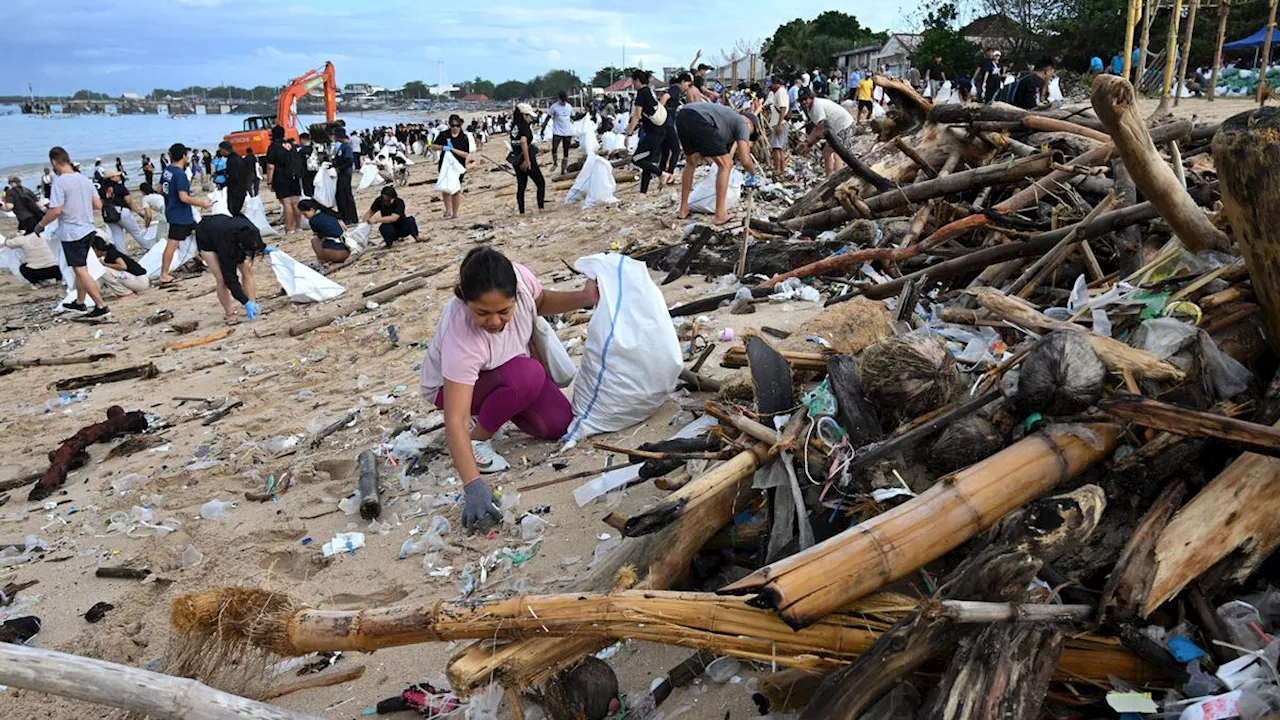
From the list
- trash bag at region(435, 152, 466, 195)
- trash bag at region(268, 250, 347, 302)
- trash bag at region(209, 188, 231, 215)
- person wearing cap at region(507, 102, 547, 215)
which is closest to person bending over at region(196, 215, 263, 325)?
trash bag at region(268, 250, 347, 302)

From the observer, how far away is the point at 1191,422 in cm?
178

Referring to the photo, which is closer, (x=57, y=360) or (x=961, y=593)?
(x=961, y=593)

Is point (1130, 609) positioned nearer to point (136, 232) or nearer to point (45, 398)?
point (45, 398)

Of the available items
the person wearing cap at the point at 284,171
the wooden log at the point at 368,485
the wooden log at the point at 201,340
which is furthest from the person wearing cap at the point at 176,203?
the wooden log at the point at 368,485

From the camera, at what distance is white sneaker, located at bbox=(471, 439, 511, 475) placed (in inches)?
143

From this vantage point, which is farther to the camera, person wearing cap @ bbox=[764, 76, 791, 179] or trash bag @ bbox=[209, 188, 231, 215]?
person wearing cap @ bbox=[764, 76, 791, 179]

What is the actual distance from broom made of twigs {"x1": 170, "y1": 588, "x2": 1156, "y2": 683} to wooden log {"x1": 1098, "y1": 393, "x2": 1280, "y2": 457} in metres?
0.51

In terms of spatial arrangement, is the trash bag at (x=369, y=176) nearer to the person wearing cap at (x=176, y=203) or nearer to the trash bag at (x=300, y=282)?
the person wearing cap at (x=176, y=203)

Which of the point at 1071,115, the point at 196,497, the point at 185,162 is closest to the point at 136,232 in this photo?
the point at 185,162

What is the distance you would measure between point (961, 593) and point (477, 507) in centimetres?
189

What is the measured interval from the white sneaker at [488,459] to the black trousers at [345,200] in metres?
9.62

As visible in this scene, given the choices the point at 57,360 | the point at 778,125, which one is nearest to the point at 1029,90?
the point at 778,125

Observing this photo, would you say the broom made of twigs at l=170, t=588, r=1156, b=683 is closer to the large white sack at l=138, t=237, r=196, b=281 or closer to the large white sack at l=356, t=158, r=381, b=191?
the large white sack at l=138, t=237, r=196, b=281

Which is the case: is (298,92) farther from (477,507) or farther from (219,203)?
(477,507)
